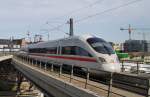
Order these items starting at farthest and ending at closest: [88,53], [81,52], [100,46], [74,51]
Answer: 1. [74,51]
2. [81,52]
3. [88,53]
4. [100,46]

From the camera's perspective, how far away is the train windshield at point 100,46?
2157 cm

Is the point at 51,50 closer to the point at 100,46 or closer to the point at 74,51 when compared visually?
the point at 74,51

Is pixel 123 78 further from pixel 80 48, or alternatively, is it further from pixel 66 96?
pixel 80 48

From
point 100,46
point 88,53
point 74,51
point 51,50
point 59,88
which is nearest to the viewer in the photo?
point 59,88

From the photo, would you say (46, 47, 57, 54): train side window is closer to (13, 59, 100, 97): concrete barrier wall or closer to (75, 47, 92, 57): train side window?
(13, 59, 100, 97): concrete barrier wall

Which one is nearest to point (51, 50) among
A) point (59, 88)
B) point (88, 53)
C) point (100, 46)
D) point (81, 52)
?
point (81, 52)

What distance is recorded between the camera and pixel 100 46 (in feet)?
72.2

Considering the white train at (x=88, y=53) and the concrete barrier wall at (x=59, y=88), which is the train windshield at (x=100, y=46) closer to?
the white train at (x=88, y=53)

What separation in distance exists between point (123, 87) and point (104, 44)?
645cm

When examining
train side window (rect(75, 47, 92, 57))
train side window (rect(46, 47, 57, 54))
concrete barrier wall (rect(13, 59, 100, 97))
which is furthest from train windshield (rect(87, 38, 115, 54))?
train side window (rect(46, 47, 57, 54))

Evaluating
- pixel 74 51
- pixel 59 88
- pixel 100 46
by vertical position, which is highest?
pixel 100 46

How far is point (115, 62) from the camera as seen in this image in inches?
822

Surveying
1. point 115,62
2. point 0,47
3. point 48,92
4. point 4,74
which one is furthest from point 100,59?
point 0,47

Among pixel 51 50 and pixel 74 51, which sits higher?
pixel 51 50
